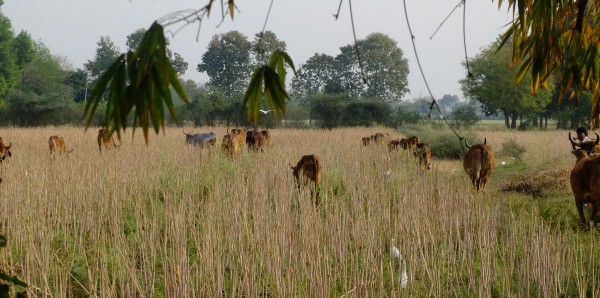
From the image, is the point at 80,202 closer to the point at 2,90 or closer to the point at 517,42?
the point at 517,42

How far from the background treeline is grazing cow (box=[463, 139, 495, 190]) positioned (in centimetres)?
1213

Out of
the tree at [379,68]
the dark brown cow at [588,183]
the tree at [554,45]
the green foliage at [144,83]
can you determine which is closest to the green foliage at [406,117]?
the tree at [379,68]

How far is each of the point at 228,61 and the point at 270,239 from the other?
54.7 meters

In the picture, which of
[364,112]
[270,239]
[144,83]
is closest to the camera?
[144,83]

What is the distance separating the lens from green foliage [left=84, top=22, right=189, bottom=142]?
1.80 metres

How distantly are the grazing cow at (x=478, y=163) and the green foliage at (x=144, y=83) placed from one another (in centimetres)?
910

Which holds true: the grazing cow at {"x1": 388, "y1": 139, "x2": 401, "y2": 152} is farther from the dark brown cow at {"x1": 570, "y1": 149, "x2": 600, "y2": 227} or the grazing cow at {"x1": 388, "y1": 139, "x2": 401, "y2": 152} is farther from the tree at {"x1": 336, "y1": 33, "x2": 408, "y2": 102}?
the tree at {"x1": 336, "y1": 33, "x2": 408, "y2": 102}

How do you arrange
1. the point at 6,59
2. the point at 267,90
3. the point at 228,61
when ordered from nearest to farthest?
the point at 267,90 → the point at 6,59 → the point at 228,61

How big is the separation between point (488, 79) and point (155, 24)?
45.6 m

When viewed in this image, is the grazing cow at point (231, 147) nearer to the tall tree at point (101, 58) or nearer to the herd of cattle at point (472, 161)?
the herd of cattle at point (472, 161)

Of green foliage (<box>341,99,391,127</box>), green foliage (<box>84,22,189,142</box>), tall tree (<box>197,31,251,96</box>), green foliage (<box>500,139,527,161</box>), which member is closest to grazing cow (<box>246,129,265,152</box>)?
green foliage (<box>500,139,527,161</box>)

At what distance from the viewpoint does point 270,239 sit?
523cm

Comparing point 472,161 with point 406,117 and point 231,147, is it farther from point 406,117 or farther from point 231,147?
point 406,117

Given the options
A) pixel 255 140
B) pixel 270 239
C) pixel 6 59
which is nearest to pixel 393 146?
pixel 255 140
